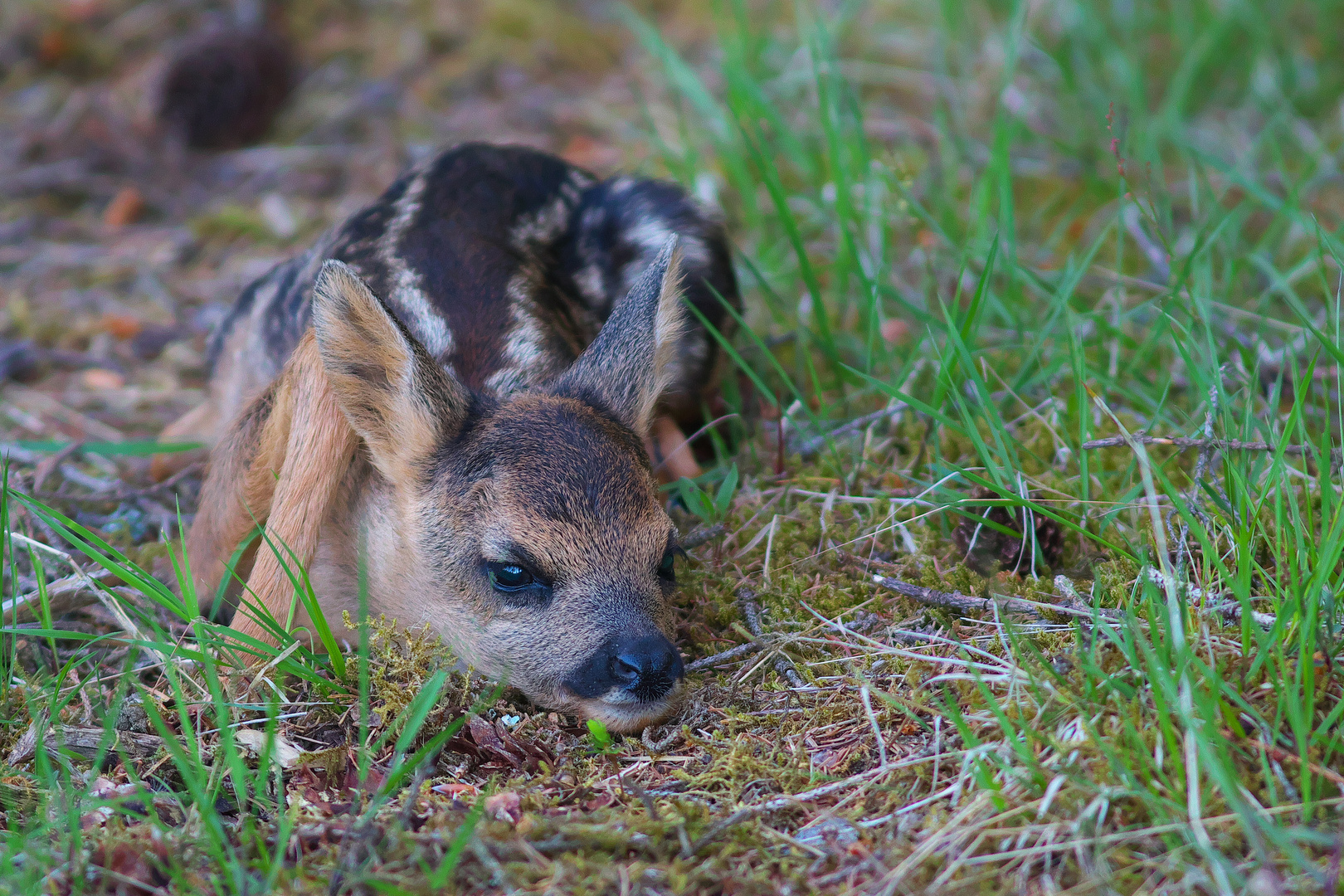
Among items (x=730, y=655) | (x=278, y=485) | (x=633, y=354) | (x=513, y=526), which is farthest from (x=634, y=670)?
(x=278, y=485)

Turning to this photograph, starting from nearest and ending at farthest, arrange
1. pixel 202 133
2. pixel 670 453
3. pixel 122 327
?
pixel 670 453
pixel 122 327
pixel 202 133

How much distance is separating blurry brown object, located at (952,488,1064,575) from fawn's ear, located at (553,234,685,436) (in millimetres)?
1159

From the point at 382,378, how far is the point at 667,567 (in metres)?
1.09

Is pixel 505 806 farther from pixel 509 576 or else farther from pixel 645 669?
pixel 509 576

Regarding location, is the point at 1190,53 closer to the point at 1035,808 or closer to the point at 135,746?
the point at 1035,808

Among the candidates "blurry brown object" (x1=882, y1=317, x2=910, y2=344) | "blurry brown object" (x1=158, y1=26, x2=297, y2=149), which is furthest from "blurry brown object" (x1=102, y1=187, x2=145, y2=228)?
"blurry brown object" (x1=882, y1=317, x2=910, y2=344)

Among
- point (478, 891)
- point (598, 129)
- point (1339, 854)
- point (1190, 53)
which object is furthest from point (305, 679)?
point (1190, 53)

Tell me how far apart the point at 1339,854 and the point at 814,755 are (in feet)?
4.09

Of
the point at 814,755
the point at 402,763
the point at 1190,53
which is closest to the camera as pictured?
the point at 402,763

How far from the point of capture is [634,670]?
126 inches

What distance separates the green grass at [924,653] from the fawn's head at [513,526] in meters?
0.18

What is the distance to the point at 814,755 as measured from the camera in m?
3.09

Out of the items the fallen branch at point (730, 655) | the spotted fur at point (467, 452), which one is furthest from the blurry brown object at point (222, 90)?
the fallen branch at point (730, 655)

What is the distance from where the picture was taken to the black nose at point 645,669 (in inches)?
126
